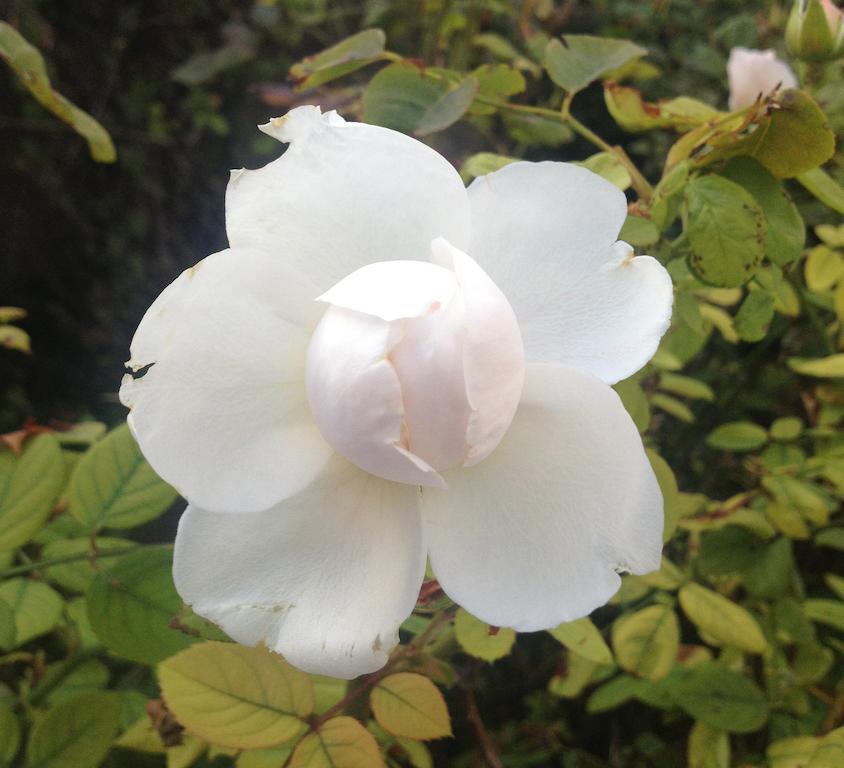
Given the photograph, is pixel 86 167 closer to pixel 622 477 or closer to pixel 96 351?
pixel 96 351

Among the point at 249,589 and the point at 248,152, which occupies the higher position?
the point at 249,589

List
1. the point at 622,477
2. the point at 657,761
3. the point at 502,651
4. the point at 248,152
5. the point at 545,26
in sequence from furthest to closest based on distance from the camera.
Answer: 1. the point at 248,152
2. the point at 545,26
3. the point at 657,761
4. the point at 502,651
5. the point at 622,477

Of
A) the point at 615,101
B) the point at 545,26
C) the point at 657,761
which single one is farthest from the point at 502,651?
the point at 545,26

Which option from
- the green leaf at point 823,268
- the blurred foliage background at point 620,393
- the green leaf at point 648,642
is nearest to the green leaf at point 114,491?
the blurred foliage background at point 620,393

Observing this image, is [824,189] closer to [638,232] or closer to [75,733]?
[638,232]

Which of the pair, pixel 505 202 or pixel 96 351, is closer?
pixel 505 202

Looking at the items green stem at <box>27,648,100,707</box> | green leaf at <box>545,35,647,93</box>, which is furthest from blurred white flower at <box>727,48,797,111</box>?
green stem at <box>27,648,100,707</box>

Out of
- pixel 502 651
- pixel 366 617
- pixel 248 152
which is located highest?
pixel 366 617

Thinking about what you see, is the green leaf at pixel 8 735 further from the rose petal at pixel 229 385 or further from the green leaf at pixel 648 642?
the green leaf at pixel 648 642
